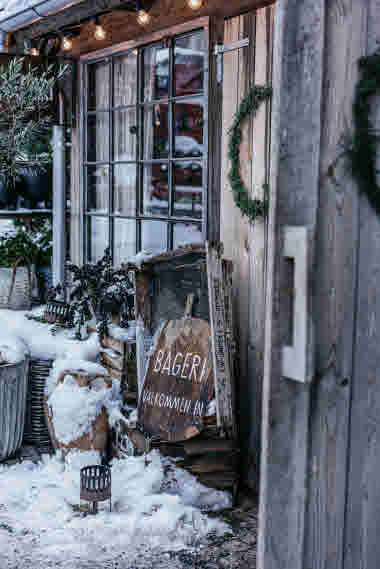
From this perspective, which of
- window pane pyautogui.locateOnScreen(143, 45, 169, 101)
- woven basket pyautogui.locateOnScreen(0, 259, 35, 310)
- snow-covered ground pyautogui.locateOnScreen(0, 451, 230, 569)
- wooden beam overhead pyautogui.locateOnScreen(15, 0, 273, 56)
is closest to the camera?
snow-covered ground pyautogui.locateOnScreen(0, 451, 230, 569)

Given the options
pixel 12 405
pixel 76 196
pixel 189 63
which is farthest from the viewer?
pixel 76 196

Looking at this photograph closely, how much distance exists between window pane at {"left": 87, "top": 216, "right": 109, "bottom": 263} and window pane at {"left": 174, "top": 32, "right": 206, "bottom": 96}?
135cm

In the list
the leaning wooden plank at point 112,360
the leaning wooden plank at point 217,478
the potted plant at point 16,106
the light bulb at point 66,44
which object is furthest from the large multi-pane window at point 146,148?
the leaning wooden plank at point 217,478

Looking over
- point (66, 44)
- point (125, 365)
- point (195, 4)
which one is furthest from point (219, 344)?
point (66, 44)

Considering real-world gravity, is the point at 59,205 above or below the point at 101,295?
above

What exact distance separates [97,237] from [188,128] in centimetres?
147

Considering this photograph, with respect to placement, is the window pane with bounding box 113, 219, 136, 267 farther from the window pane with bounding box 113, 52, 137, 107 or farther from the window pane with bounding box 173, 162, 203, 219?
the window pane with bounding box 113, 52, 137, 107

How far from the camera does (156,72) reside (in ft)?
13.6

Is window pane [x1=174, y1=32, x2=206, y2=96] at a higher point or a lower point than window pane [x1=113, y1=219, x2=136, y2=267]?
higher

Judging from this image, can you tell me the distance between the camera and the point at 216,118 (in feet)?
11.7


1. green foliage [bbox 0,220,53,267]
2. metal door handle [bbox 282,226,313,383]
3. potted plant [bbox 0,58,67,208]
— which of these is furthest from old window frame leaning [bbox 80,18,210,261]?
metal door handle [bbox 282,226,313,383]

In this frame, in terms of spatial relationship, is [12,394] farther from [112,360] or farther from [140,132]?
[140,132]

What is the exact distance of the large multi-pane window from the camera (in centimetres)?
380

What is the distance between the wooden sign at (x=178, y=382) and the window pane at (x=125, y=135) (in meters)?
1.55
